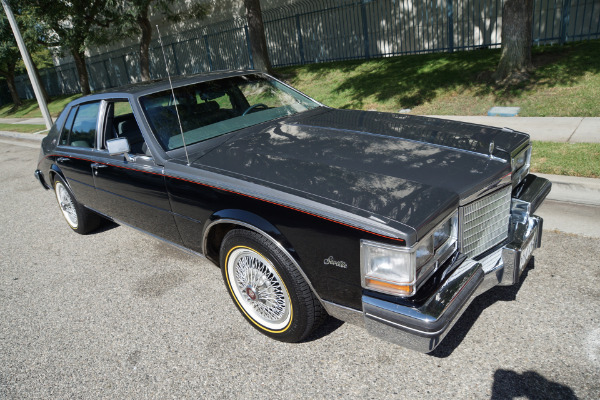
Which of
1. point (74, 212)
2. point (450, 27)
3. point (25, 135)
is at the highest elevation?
point (450, 27)

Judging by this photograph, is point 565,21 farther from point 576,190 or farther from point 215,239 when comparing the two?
point 215,239

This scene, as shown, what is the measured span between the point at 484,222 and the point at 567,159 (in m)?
3.12

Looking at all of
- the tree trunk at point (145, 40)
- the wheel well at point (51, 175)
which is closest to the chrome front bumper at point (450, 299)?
the wheel well at point (51, 175)

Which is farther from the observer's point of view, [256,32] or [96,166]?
[256,32]

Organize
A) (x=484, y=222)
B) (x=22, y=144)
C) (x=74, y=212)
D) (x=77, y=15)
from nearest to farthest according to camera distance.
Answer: (x=484, y=222) → (x=74, y=212) → (x=22, y=144) → (x=77, y=15)

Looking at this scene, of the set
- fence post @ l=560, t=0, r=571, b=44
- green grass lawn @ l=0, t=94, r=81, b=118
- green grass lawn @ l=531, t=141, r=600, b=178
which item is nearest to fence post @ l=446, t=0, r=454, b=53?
fence post @ l=560, t=0, r=571, b=44

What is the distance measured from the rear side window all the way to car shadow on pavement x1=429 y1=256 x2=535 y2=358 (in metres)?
3.58

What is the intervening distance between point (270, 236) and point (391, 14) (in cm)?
1354

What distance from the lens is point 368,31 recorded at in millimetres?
14914

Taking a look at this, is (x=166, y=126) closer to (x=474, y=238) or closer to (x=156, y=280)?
(x=156, y=280)

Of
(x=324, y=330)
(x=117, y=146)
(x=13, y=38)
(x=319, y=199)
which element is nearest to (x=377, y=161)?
(x=319, y=199)

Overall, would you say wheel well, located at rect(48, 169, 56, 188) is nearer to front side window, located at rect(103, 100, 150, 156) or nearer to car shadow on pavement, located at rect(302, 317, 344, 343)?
front side window, located at rect(103, 100, 150, 156)

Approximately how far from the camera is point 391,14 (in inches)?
562

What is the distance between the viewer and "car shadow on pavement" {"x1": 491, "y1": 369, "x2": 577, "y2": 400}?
229 centimetres
